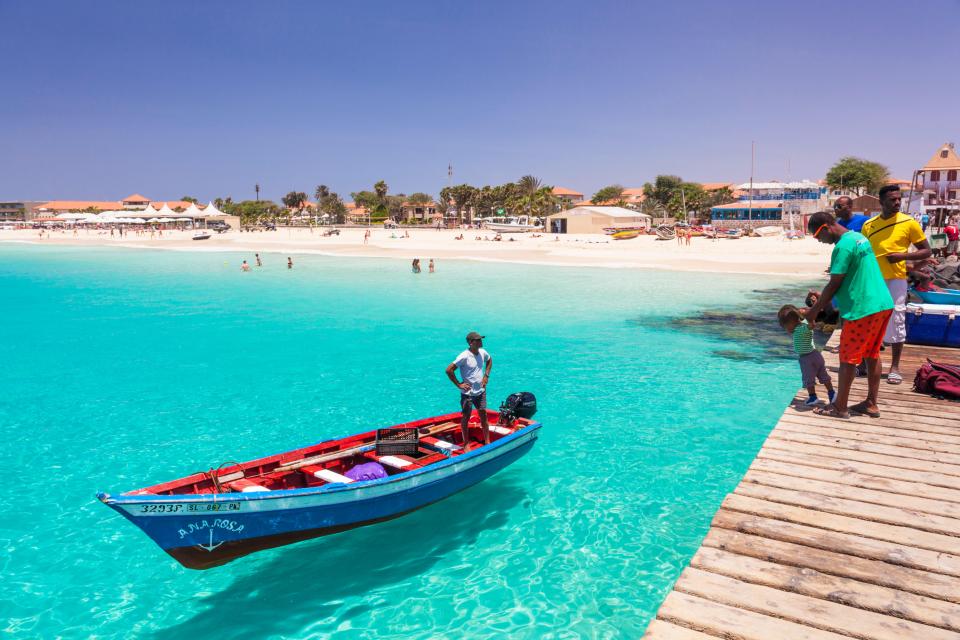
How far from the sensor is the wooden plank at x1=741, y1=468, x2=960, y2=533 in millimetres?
5164

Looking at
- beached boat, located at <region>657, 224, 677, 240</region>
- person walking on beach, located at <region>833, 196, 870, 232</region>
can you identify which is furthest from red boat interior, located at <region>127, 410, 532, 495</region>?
beached boat, located at <region>657, 224, 677, 240</region>

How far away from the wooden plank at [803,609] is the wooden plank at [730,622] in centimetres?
6

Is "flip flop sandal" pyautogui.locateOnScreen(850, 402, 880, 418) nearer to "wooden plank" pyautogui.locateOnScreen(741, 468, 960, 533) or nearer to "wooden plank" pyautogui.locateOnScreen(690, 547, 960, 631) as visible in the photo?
"wooden plank" pyautogui.locateOnScreen(741, 468, 960, 533)

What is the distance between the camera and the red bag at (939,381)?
8227 mm

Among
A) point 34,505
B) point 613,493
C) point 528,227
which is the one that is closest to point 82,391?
point 34,505

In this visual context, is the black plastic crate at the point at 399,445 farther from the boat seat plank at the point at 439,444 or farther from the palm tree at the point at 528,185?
the palm tree at the point at 528,185

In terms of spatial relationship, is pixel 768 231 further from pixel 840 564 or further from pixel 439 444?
pixel 840 564

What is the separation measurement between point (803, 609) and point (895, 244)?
21.1 feet

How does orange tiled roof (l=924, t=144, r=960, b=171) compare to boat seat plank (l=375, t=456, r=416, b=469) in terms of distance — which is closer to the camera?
boat seat plank (l=375, t=456, r=416, b=469)

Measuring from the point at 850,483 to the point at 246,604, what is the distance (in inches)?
272

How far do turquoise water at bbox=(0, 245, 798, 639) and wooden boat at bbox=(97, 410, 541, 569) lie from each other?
2.88 ft

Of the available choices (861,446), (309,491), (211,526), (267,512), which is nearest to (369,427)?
(309,491)

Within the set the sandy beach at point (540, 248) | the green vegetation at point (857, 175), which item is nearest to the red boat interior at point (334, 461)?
the sandy beach at point (540, 248)

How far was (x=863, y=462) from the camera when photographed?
20.2 ft
